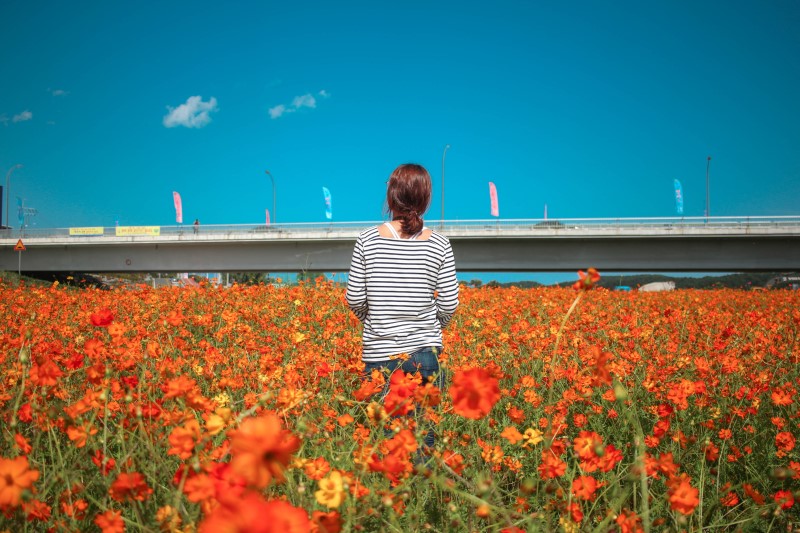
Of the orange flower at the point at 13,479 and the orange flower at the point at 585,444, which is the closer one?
the orange flower at the point at 13,479

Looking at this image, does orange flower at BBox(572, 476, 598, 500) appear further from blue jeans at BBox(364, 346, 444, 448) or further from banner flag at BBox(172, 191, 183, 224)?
banner flag at BBox(172, 191, 183, 224)

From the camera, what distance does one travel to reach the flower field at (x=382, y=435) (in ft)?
3.45

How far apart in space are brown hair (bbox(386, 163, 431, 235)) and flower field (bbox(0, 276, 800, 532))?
2.50 ft

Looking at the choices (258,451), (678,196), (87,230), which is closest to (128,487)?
(258,451)

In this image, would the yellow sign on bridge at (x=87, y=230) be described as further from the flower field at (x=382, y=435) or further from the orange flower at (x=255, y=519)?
the orange flower at (x=255, y=519)

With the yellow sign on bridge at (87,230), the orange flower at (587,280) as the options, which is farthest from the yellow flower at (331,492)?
the yellow sign on bridge at (87,230)

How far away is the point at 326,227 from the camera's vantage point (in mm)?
23703

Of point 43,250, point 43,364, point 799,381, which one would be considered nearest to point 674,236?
point 799,381

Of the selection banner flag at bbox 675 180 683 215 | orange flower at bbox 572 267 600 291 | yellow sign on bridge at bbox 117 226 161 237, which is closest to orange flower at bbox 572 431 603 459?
orange flower at bbox 572 267 600 291

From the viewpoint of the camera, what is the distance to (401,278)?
8.58 feet

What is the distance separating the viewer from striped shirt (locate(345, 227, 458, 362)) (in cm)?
261

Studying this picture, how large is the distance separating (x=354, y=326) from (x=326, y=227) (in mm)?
19229

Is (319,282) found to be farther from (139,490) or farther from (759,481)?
(139,490)

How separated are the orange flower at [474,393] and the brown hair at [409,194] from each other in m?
1.69
